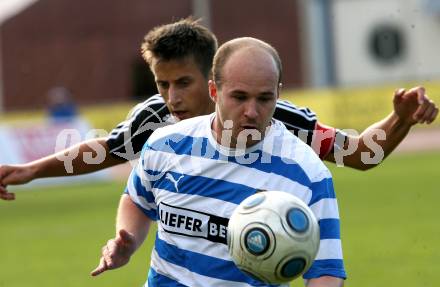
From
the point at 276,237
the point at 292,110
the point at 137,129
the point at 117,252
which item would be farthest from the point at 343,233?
the point at 276,237

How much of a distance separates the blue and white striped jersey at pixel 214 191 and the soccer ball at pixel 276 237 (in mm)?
186

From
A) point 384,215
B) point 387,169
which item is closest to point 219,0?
point 387,169

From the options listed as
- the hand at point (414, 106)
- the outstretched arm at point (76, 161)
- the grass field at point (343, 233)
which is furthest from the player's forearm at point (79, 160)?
the grass field at point (343, 233)

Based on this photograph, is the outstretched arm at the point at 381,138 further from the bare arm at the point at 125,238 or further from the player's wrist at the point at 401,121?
the bare arm at the point at 125,238

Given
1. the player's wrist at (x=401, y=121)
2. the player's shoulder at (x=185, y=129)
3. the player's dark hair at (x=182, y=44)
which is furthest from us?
the player's dark hair at (x=182, y=44)

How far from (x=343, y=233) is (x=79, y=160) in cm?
744

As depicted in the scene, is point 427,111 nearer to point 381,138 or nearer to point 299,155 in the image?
point 381,138

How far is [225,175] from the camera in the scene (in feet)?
17.1

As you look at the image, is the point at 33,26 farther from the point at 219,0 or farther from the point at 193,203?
the point at 193,203

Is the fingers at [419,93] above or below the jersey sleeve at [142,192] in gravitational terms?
above

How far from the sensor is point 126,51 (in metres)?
50.0

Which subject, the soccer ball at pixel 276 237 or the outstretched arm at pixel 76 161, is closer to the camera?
the soccer ball at pixel 276 237

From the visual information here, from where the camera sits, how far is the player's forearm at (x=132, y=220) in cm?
578

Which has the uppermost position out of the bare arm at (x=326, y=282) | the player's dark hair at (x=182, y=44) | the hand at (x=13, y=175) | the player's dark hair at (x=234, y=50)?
the player's dark hair at (x=234, y=50)
